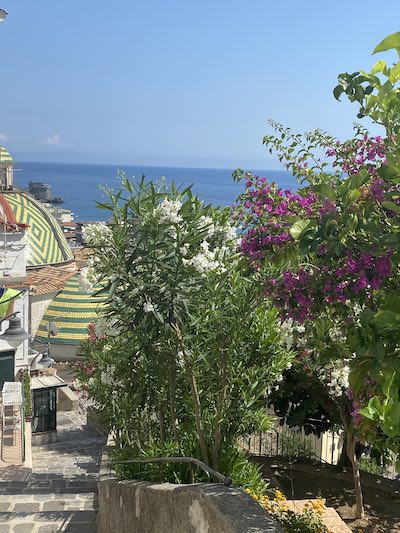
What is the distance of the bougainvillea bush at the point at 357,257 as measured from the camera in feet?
10.8

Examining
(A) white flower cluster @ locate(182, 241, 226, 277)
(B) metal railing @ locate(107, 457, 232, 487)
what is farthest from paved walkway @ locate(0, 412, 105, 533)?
(A) white flower cluster @ locate(182, 241, 226, 277)

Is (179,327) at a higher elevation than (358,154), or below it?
below

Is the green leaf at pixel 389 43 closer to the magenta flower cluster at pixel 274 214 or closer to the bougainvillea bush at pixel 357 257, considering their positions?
the bougainvillea bush at pixel 357 257

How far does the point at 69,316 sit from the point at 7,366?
1300cm

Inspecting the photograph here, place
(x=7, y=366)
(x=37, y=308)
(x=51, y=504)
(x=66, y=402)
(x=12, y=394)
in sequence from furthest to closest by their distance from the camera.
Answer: (x=37, y=308) → (x=66, y=402) → (x=7, y=366) → (x=12, y=394) → (x=51, y=504)

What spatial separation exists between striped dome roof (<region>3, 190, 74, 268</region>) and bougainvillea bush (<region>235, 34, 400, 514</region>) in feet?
118

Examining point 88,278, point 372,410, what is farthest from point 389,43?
point 88,278

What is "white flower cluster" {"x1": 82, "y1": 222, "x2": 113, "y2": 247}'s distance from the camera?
5219mm

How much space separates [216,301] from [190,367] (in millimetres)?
608

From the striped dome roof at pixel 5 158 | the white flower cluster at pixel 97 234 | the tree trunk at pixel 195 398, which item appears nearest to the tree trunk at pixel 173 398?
the tree trunk at pixel 195 398

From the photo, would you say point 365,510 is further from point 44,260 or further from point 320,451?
point 44,260

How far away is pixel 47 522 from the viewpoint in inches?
255

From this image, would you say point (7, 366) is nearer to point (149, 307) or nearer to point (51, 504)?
point (51, 504)

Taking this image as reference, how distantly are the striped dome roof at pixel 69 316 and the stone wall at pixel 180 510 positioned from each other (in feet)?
94.0
